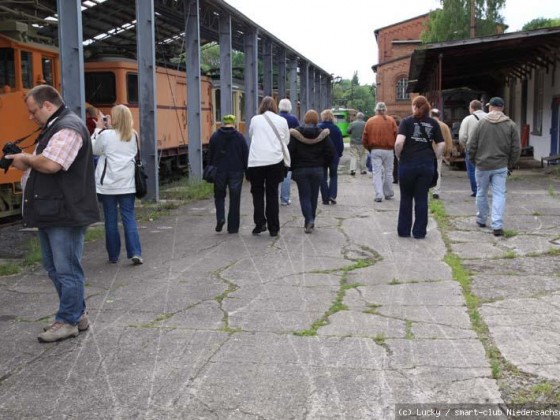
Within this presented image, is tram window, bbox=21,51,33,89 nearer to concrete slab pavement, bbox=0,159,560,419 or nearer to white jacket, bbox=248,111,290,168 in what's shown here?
concrete slab pavement, bbox=0,159,560,419

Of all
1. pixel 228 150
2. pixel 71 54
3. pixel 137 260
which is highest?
pixel 71 54

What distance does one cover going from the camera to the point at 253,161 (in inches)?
367

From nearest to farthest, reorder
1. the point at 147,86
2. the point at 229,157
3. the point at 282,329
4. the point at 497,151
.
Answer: the point at 282,329 → the point at 497,151 → the point at 229,157 → the point at 147,86

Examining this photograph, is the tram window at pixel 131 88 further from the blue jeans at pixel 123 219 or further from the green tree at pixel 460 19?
the green tree at pixel 460 19

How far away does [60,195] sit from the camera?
16.3 feet

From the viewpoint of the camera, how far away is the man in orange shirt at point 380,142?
12.7 meters

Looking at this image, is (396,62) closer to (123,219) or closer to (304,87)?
(304,87)

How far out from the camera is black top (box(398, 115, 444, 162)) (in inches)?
355

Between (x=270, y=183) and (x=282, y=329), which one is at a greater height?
(x=270, y=183)

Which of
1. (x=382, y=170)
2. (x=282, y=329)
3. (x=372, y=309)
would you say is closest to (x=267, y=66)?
(x=382, y=170)

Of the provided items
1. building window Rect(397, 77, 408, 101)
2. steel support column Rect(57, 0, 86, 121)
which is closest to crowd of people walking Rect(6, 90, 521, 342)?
steel support column Rect(57, 0, 86, 121)

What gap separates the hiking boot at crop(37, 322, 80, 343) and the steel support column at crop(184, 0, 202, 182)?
10.8m

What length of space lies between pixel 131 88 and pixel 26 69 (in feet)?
16.4

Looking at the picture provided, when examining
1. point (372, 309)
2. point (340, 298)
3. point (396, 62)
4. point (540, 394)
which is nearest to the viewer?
point (540, 394)
